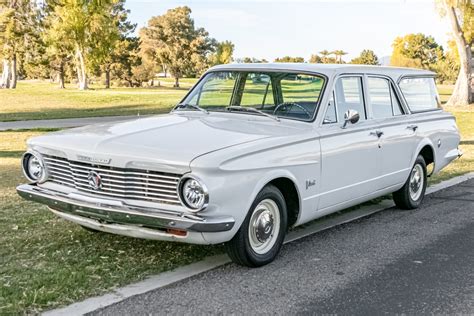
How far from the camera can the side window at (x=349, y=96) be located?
5.80 metres

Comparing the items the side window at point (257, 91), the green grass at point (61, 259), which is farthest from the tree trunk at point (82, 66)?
the side window at point (257, 91)

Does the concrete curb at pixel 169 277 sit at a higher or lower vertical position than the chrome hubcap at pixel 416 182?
lower

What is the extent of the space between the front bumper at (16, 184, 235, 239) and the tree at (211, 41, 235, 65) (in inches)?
3391

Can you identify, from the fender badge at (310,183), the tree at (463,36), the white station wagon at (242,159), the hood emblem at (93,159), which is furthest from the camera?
the tree at (463,36)

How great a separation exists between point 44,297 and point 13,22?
48614mm

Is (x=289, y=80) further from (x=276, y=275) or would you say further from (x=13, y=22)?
(x=13, y=22)

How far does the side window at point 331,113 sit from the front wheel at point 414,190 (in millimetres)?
1915

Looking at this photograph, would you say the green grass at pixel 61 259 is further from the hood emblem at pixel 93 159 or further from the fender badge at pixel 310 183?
the fender badge at pixel 310 183

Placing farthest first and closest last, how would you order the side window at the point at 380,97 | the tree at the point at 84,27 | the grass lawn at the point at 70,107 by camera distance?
the tree at the point at 84,27
the grass lawn at the point at 70,107
the side window at the point at 380,97

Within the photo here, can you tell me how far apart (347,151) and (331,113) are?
1.34 ft

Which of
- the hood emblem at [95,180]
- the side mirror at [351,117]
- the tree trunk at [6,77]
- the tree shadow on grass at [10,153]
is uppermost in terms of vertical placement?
the side mirror at [351,117]

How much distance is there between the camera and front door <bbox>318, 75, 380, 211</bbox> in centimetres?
540

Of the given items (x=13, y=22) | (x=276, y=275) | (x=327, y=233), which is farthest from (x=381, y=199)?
(x=13, y=22)

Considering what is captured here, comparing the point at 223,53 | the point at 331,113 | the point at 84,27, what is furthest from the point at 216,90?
the point at 223,53
